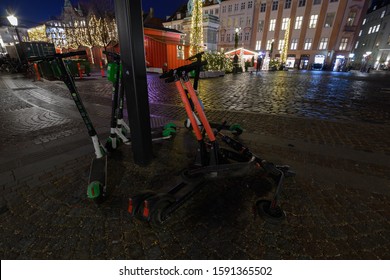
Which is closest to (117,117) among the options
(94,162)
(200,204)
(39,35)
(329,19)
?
(94,162)

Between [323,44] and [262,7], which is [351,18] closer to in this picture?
[323,44]

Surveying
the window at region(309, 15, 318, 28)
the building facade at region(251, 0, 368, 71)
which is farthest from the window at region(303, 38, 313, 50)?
the window at region(309, 15, 318, 28)

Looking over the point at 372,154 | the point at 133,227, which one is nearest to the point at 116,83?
the point at 133,227

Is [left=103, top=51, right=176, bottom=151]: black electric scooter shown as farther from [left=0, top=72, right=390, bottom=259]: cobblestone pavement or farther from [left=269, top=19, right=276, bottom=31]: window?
[left=269, top=19, right=276, bottom=31]: window

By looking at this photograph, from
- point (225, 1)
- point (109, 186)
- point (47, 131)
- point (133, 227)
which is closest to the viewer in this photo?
point (133, 227)

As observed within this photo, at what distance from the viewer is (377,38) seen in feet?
145

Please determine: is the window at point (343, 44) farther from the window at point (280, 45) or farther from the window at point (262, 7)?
the window at point (262, 7)

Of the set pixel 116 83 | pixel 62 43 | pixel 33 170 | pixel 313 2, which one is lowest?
pixel 33 170

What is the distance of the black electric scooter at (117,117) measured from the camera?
3.03m

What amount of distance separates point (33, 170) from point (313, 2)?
160ft

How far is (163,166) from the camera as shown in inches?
121

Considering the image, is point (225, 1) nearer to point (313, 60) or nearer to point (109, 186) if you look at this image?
point (313, 60)

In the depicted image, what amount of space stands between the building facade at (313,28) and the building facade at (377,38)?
7241 mm

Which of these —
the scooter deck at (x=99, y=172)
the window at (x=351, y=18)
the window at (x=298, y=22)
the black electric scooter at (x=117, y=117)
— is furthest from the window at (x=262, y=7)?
the scooter deck at (x=99, y=172)
